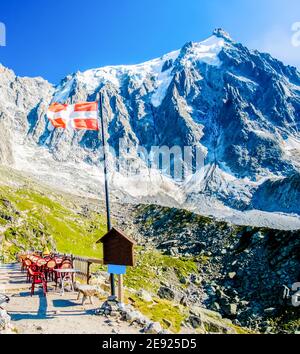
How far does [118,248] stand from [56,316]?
13.8 feet

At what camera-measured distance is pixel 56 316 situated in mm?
18969

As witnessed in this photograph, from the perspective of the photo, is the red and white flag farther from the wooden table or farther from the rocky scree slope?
the rocky scree slope

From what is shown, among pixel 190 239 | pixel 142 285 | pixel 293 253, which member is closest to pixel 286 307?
pixel 293 253

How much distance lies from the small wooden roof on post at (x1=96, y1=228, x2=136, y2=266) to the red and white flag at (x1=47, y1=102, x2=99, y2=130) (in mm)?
6640

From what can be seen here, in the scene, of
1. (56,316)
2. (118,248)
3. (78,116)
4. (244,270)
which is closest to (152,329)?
(118,248)

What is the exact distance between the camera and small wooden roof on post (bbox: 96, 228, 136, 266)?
19270mm

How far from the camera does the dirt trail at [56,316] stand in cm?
1694

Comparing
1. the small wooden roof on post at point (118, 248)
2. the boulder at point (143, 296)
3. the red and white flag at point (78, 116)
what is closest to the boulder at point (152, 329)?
the small wooden roof on post at point (118, 248)

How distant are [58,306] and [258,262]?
46157mm

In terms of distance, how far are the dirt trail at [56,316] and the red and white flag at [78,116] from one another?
31.8ft

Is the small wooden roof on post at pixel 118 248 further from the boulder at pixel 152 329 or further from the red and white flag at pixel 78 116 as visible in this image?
the red and white flag at pixel 78 116

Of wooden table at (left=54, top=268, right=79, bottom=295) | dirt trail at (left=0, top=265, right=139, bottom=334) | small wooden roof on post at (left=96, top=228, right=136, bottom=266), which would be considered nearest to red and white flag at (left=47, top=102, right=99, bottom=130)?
small wooden roof on post at (left=96, top=228, right=136, bottom=266)
